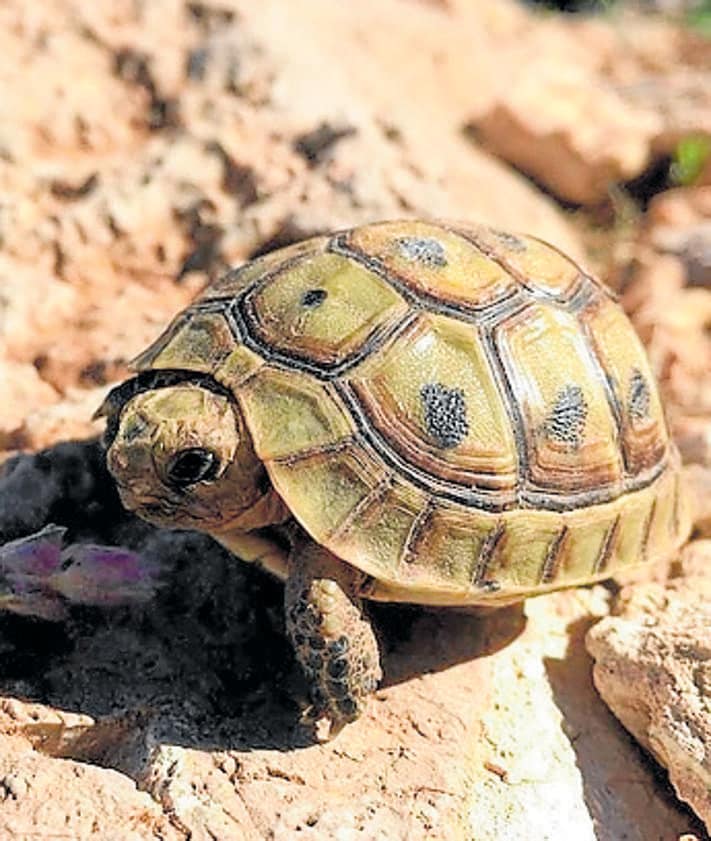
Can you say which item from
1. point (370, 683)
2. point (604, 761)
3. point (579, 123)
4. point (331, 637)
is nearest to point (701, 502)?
point (604, 761)

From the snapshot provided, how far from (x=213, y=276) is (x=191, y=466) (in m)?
1.87

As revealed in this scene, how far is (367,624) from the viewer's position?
137 inches

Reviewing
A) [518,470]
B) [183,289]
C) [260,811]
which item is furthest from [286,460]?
[183,289]

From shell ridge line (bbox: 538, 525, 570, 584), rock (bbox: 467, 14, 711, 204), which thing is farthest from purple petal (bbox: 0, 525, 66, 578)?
rock (bbox: 467, 14, 711, 204)

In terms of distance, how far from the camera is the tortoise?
3.38m

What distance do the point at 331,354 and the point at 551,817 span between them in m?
1.48

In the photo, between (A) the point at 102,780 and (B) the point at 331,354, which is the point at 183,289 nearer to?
(B) the point at 331,354

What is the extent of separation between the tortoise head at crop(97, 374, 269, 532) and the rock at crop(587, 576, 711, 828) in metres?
1.24

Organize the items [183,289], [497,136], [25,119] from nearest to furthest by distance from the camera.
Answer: [183,289] < [25,119] < [497,136]

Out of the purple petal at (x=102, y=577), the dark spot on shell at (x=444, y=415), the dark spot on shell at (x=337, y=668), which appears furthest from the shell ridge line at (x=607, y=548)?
the purple petal at (x=102, y=577)

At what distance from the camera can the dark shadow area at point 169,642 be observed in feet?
11.3

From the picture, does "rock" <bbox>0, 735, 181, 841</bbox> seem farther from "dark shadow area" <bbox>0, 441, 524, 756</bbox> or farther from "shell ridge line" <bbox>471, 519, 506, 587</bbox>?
"shell ridge line" <bbox>471, 519, 506, 587</bbox>

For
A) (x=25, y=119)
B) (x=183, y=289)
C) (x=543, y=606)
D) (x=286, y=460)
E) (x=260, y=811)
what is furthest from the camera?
(x=25, y=119)

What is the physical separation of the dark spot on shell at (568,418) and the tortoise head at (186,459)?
0.89m
